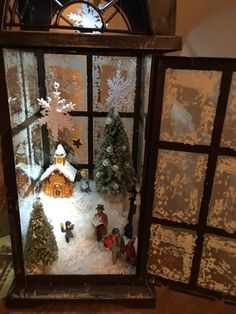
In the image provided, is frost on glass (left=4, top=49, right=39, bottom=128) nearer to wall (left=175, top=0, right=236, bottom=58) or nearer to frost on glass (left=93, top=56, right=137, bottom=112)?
frost on glass (left=93, top=56, right=137, bottom=112)

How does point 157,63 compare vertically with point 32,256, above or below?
above

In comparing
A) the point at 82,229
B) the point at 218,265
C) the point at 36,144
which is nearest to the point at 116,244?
the point at 82,229

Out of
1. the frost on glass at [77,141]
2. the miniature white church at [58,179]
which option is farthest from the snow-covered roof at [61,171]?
the frost on glass at [77,141]

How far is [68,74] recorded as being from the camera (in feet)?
5.31

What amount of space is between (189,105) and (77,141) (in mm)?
891

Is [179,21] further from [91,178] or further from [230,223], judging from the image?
[230,223]

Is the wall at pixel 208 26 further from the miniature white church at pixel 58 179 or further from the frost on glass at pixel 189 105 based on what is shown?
the miniature white church at pixel 58 179

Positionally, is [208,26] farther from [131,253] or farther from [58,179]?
[131,253]

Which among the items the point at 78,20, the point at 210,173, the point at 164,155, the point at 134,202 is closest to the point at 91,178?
the point at 134,202

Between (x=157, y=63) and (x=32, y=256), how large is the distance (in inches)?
38.8

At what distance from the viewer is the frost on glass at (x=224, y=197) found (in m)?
1.08

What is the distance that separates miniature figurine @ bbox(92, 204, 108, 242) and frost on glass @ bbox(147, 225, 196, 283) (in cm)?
27

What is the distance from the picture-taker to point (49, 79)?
1610mm

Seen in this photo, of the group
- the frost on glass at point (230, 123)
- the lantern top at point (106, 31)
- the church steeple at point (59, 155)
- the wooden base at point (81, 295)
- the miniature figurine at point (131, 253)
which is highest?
the lantern top at point (106, 31)
